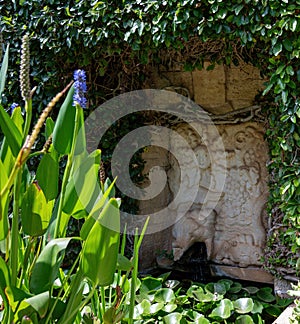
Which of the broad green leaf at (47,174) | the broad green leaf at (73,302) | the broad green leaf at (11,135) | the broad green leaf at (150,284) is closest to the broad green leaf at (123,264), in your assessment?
the broad green leaf at (73,302)

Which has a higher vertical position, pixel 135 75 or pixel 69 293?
pixel 135 75

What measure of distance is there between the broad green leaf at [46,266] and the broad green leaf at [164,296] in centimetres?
143

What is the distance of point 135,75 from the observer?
349cm

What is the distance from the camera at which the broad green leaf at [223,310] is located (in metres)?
2.20

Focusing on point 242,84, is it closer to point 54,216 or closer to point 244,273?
point 244,273

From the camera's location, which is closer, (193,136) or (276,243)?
(276,243)

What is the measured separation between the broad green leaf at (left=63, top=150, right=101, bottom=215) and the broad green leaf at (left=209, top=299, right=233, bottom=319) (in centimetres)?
136

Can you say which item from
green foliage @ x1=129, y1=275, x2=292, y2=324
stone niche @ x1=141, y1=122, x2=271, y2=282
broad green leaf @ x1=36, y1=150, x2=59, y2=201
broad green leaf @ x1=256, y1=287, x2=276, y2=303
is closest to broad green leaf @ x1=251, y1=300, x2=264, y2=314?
green foliage @ x1=129, y1=275, x2=292, y2=324

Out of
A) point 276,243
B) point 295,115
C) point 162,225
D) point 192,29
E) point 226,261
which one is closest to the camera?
point 295,115

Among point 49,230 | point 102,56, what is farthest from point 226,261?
point 49,230

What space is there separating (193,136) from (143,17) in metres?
1.28

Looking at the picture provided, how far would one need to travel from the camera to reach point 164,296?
236 centimetres

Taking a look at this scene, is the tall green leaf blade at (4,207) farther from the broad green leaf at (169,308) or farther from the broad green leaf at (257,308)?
the broad green leaf at (257,308)

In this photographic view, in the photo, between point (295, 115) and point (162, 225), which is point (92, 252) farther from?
point (162, 225)
